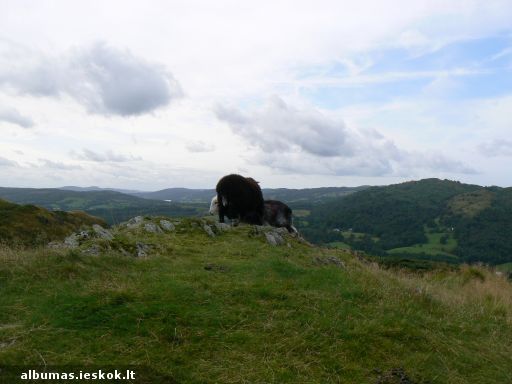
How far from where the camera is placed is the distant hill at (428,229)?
11400 cm

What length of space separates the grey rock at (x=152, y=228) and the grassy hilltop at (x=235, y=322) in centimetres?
310

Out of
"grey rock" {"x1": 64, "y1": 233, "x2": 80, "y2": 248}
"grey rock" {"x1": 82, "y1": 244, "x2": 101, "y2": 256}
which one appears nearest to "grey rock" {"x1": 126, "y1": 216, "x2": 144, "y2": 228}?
"grey rock" {"x1": 64, "y1": 233, "x2": 80, "y2": 248}

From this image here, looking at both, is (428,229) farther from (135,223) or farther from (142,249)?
(142,249)

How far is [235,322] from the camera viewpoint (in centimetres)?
658

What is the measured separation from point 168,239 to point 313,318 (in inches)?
279

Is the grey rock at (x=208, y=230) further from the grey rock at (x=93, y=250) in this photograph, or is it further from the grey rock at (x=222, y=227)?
the grey rock at (x=93, y=250)

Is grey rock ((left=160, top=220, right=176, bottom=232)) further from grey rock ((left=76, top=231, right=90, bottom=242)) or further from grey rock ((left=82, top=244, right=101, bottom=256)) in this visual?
grey rock ((left=82, top=244, right=101, bottom=256))

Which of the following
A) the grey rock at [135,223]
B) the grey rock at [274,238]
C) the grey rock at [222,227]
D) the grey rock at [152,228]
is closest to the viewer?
the grey rock at [152,228]

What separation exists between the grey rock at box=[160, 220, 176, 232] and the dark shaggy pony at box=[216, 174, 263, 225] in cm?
302

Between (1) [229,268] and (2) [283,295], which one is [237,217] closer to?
(1) [229,268]

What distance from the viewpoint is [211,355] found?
18.3 ft

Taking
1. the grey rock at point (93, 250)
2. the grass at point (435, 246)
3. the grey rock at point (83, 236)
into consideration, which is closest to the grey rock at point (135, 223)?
the grey rock at point (83, 236)

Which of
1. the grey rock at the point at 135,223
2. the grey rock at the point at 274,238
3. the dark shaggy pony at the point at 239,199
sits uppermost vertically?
the dark shaggy pony at the point at 239,199

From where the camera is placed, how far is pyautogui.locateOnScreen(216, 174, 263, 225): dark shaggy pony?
1723 cm
